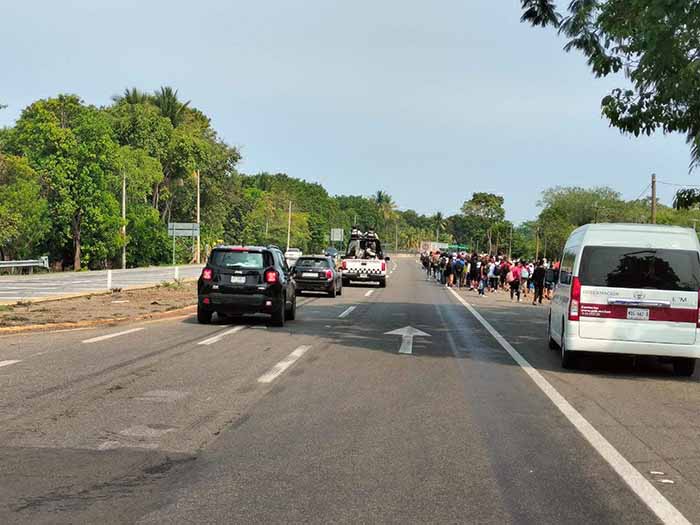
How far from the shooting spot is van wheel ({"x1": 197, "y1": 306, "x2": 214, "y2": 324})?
16.5m

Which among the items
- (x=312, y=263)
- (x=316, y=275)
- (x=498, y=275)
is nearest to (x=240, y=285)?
(x=316, y=275)

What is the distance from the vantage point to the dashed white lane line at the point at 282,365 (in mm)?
9734

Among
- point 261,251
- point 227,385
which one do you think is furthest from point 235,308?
point 227,385

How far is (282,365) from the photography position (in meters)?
10.9

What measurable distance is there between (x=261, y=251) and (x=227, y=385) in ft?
25.4

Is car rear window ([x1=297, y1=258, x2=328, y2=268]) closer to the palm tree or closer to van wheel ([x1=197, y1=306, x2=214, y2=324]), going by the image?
van wheel ([x1=197, y1=306, x2=214, y2=324])

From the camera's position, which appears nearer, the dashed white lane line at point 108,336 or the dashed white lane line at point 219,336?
the dashed white lane line at point 108,336

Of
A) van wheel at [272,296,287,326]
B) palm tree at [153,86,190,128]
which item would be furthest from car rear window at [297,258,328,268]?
palm tree at [153,86,190,128]

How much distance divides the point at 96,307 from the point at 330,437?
14.1 metres

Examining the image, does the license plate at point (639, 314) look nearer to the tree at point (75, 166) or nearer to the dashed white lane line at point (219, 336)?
the dashed white lane line at point (219, 336)

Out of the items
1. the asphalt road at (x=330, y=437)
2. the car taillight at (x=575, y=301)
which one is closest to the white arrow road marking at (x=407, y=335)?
the asphalt road at (x=330, y=437)

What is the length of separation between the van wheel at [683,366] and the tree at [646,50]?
306cm

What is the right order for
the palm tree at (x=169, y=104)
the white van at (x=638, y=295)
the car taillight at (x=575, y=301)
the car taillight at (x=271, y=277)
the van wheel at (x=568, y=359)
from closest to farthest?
the white van at (x=638, y=295), the car taillight at (x=575, y=301), the van wheel at (x=568, y=359), the car taillight at (x=271, y=277), the palm tree at (x=169, y=104)

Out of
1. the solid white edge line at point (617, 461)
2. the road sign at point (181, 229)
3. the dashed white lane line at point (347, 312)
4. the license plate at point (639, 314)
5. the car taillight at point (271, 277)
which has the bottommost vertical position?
the solid white edge line at point (617, 461)
